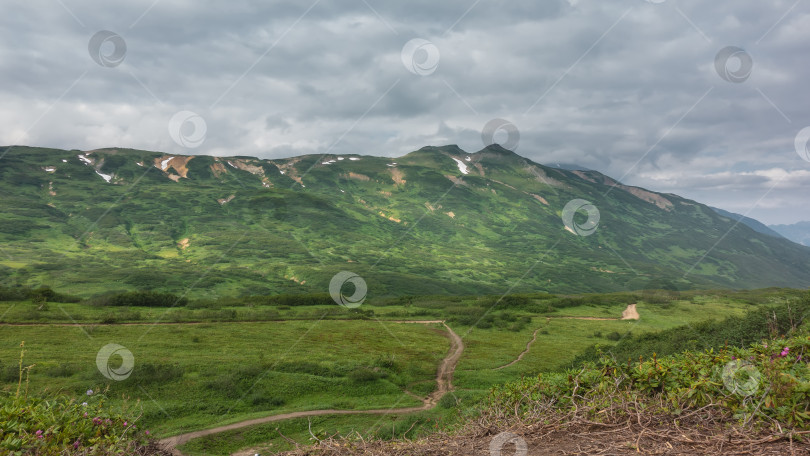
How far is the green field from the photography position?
28.0 m

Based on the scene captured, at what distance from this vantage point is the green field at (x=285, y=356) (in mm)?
28031

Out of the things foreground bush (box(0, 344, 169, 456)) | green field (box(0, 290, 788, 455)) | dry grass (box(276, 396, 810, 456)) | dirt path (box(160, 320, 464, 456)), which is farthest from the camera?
green field (box(0, 290, 788, 455))

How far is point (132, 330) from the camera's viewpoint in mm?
48781

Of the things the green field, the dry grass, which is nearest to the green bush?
the green field

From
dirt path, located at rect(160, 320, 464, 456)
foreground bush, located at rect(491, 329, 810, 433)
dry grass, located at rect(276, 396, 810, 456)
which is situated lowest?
dirt path, located at rect(160, 320, 464, 456)

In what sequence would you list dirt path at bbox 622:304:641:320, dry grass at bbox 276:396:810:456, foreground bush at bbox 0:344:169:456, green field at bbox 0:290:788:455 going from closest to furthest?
dry grass at bbox 276:396:810:456 → foreground bush at bbox 0:344:169:456 → green field at bbox 0:290:788:455 → dirt path at bbox 622:304:641:320

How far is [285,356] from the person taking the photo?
40.7 metres

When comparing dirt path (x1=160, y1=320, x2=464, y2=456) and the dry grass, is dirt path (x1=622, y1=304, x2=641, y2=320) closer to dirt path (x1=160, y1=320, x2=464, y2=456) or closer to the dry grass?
dirt path (x1=160, y1=320, x2=464, y2=456)

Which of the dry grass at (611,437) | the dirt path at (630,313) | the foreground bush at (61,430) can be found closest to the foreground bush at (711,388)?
the dry grass at (611,437)

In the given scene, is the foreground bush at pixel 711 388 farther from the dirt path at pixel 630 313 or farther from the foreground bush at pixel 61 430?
the dirt path at pixel 630 313

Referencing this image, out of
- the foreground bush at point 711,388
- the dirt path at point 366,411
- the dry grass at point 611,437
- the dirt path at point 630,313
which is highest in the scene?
the dirt path at point 630,313

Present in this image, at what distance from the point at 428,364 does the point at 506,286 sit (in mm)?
131434

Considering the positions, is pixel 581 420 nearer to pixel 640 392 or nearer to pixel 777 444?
pixel 640 392

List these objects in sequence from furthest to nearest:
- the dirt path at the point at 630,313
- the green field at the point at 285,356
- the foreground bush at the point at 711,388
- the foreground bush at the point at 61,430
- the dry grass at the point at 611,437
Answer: the dirt path at the point at 630,313 < the green field at the point at 285,356 < the foreground bush at the point at 61,430 < the foreground bush at the point at 711,388 < the dry grass at the point at 611,437
